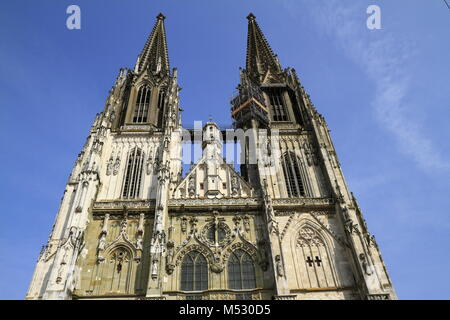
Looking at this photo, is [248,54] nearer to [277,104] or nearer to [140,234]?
[277,104]

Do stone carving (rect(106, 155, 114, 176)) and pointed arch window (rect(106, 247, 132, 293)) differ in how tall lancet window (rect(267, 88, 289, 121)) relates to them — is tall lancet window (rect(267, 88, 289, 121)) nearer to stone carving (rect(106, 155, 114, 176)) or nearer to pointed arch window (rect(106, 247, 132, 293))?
stone carving (rect(106, 155, 114, 176))

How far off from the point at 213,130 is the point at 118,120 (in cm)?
833

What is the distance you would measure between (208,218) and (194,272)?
12.1 ft

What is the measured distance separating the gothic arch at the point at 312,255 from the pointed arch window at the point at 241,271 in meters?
2.54

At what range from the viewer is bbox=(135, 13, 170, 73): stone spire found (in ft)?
120

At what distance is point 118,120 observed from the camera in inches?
1166

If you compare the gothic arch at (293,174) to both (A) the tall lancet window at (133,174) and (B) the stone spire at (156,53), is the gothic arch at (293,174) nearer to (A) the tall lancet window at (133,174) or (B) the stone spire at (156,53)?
(A) the tall lancet window at (133,174)

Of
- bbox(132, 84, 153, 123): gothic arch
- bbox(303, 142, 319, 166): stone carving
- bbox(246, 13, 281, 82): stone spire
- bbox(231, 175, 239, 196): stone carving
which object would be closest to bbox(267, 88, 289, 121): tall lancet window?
bbox(246, 13, 281, 82): stone spire

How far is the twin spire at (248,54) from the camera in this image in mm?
37344

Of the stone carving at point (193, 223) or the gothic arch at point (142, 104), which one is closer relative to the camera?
the stone carving at point (193, 223)

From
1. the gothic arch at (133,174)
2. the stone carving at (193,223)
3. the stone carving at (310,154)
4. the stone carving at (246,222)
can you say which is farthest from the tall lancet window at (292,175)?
the gothic arch at (133,174)

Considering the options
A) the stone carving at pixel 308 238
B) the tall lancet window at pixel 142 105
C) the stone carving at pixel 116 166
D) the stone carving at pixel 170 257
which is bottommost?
the stone carving at pixel 170 257
